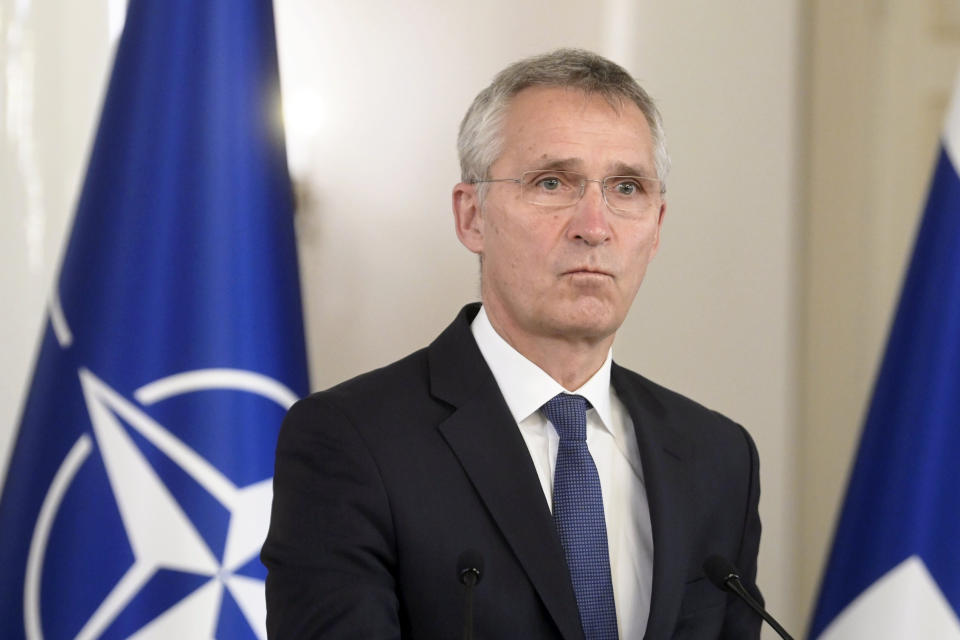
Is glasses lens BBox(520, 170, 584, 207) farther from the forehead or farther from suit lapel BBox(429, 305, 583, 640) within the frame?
suit lapel BBox(429, 305, 583, 640)

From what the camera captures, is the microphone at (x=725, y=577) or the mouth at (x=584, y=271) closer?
the microphone at (x=725, y=577)

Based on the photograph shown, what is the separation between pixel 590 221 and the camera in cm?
173

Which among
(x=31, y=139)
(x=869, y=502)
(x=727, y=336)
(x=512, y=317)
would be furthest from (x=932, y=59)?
(x=31, y=139)

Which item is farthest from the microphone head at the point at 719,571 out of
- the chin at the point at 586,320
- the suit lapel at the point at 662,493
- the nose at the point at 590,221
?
the nose at the point at 590,221

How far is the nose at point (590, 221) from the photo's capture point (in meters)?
1.73

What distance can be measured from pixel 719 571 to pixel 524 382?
43 cm

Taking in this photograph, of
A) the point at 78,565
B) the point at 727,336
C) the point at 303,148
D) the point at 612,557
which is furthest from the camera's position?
the point at 727,336

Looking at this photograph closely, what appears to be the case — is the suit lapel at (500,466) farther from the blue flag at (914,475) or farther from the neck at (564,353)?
the blue flag at (914,475)

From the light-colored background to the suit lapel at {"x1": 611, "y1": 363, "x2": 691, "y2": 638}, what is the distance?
1049 mm

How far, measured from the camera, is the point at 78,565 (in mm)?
2141

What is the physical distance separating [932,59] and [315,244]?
5.23 ft

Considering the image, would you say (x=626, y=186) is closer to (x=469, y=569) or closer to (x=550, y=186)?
(x=550, y=186)

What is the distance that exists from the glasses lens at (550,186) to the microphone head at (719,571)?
1.97 feet

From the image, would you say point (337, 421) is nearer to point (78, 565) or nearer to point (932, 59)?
point (78, 565)
